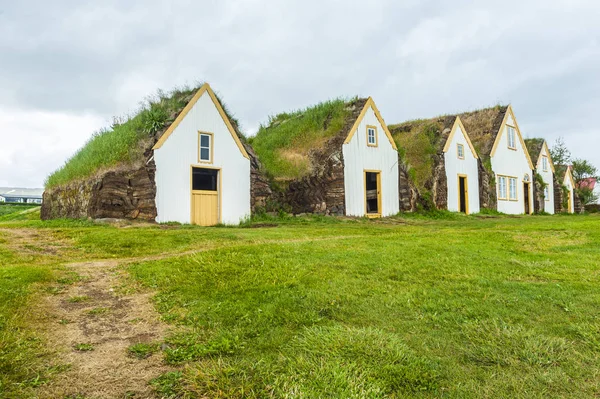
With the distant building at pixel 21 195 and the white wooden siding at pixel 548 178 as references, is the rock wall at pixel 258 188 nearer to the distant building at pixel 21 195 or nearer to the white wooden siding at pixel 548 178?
the white wooden siding at pixel 548 178

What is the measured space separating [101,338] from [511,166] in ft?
114

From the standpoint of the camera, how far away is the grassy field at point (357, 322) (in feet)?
12.9

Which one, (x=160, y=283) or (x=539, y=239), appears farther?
(x=539, y=239)

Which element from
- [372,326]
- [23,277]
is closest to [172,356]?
[372,326]

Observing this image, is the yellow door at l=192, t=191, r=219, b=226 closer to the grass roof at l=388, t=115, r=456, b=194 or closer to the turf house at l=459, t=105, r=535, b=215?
the grass roof at l=388, t=115, r=456, b=194

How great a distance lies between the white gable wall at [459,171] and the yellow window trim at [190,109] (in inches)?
582

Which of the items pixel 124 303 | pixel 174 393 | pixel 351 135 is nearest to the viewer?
pixel 174 393

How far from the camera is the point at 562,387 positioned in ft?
12.6

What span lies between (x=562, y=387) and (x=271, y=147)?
24358 mm

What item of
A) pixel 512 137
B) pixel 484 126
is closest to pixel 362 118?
pixel 484 126

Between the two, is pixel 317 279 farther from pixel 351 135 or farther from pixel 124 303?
pixel 351 135

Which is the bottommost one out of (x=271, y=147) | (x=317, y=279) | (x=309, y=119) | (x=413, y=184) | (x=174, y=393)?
(x=174, y=393)

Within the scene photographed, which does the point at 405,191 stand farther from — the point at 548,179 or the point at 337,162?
the point at 548,179

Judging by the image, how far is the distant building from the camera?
81.3 metres
